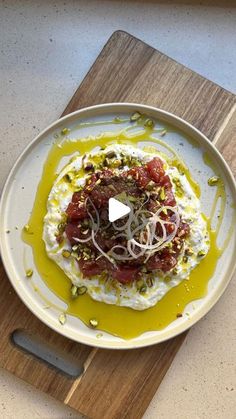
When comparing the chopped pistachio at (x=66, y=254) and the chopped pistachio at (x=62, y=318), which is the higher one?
the chopped pistachio at (x=66, y=254)

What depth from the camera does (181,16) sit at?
2.28m

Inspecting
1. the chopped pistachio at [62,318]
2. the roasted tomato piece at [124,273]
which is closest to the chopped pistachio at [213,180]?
the roasted tomato piece at [124,273]

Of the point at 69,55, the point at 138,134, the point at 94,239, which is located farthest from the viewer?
the point at 69,55

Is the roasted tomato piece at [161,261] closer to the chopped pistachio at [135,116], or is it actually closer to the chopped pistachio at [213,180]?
the chopped pistachio at [213,180]

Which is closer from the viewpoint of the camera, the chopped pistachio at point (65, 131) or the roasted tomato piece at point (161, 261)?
the roasted tomato piece at point (161, 261)

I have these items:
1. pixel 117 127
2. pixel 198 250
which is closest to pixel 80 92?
pixel 117 127

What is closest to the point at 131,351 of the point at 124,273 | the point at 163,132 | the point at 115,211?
the point at 124,273

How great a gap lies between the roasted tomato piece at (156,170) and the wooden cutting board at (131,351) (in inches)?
8.3

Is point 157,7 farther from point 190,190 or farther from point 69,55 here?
point 190,190

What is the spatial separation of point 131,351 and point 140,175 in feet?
1.96

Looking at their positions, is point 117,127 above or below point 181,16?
below

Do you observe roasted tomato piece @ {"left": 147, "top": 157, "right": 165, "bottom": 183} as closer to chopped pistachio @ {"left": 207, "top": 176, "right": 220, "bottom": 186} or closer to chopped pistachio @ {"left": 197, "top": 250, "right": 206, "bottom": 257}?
chopped pistachio @ {"left": 207, "top": 176, "right": 220, "bottom": 186}

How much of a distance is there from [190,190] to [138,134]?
0.87 ft

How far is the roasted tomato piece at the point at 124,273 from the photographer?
1902 millimetres
